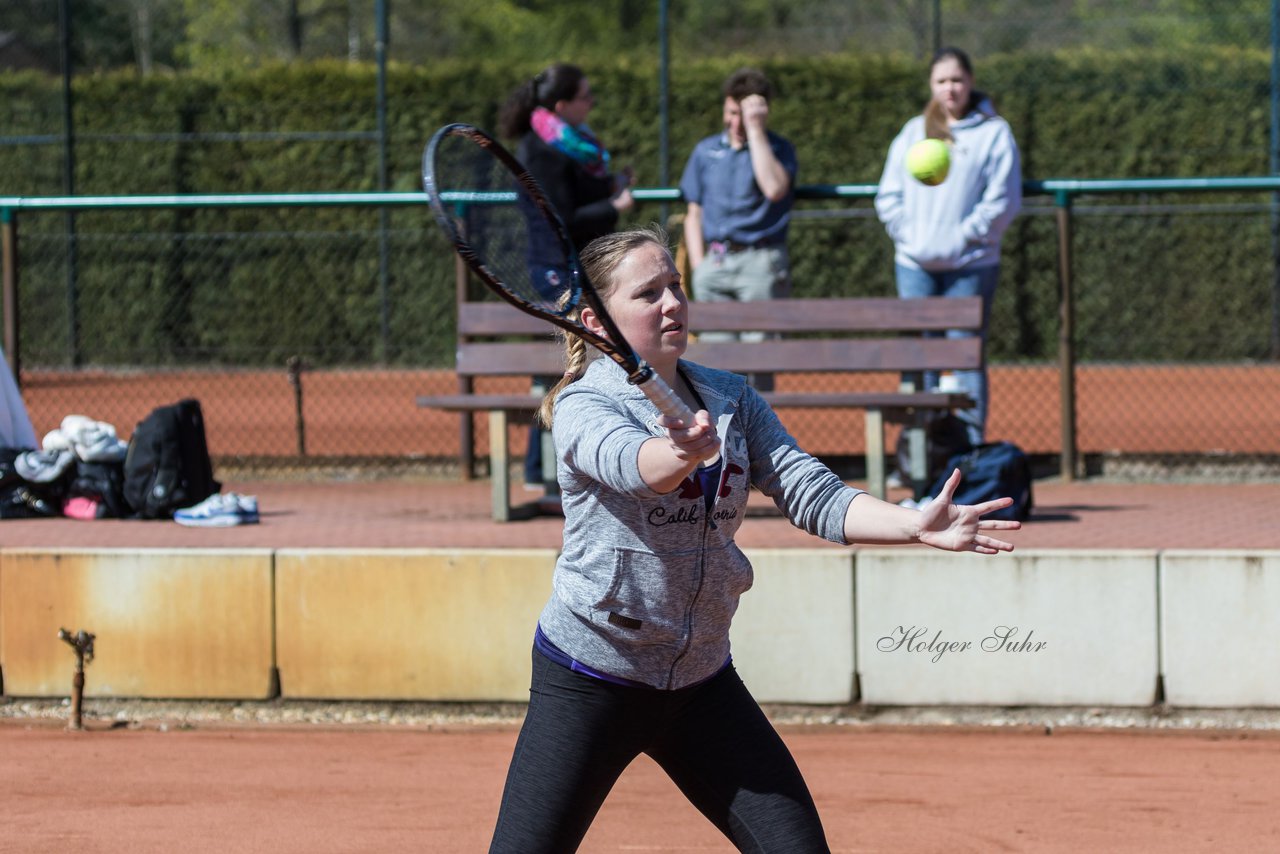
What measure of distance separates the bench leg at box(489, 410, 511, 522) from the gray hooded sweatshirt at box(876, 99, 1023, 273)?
2.03 m

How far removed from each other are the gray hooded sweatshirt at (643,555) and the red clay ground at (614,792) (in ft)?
5.40

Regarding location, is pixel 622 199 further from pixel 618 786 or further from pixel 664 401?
pixel 664 401

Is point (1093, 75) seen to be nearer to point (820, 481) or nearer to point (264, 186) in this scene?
point (264, 186)

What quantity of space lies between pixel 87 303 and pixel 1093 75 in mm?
10772

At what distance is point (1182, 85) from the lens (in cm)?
1797

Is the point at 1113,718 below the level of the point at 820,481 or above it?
below

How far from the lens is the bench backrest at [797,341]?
7051 millimetres

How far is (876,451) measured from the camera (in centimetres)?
691

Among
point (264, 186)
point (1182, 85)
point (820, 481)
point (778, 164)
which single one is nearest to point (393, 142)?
point (264, 186)

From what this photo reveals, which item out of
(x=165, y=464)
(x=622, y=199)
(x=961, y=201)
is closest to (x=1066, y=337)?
(x=961, y=201)

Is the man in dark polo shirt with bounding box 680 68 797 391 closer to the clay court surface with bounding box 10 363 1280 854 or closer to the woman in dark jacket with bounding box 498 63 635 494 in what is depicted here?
the woman in dark jacket with bounding box 498 63 635 494

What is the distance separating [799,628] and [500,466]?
5.78 ft

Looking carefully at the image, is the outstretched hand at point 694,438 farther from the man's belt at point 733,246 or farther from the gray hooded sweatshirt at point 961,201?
the man's belt at point 733,246

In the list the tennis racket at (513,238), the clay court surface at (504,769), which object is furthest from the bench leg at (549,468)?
the tennis racket at (513,238)
